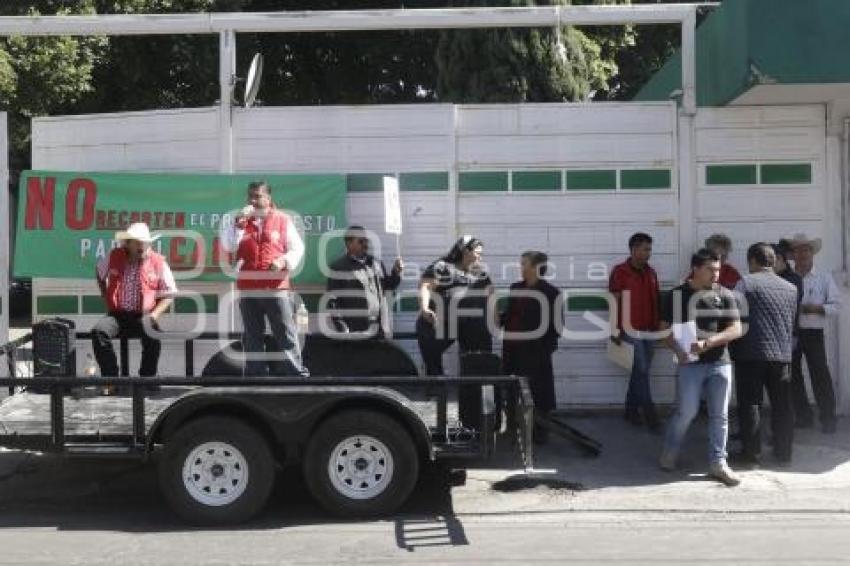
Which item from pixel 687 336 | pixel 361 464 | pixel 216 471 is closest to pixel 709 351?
pixel 687 336

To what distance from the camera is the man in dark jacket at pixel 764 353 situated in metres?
8.43

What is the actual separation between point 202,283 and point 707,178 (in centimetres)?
485

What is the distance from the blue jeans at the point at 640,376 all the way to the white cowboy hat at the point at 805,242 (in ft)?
5.01

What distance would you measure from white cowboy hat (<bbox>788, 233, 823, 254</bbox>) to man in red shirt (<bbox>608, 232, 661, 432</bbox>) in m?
1.26

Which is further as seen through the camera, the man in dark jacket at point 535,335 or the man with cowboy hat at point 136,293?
the man in dark jacket at point 535,335

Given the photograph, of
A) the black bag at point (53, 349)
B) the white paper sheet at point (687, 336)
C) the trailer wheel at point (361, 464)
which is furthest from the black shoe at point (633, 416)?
the black bag at point (53, 349)

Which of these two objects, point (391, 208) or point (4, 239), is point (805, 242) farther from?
point (4, 239)

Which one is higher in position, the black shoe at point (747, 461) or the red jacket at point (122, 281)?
the red jacket at point (122, 281)

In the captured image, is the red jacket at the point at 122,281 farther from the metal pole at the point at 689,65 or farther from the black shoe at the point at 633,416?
the metal pole at the point at 689,65

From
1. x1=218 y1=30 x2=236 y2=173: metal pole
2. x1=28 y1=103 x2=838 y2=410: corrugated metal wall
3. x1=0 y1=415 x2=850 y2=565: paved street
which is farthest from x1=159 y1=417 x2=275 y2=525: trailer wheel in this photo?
x1=218 y1=30 x2=236 y2=173: metal pole

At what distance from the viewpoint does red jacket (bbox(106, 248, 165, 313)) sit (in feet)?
28.9

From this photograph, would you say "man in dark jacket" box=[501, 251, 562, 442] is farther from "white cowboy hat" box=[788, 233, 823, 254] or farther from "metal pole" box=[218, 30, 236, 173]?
"metal pole" box=[218, 30, 236, 173]

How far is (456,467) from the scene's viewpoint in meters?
8.09

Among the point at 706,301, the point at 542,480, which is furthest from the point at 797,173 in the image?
the point at 542,480
